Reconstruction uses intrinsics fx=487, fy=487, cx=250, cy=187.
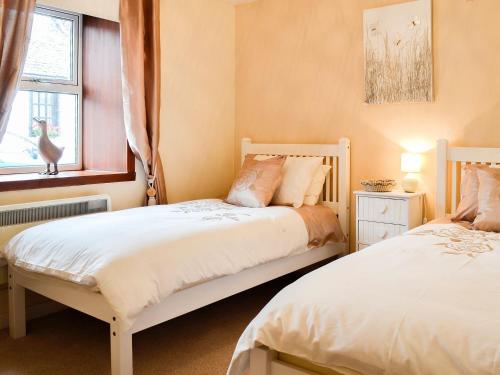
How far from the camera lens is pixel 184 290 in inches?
94.4

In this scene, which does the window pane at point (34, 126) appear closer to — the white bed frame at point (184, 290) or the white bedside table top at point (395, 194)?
the white bed frame at point (184, 290)

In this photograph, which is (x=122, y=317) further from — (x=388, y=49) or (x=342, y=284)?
(x=388, y=49)

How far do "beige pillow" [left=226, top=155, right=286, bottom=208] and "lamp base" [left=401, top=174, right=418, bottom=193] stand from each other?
867mm

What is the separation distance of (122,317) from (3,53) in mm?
1704

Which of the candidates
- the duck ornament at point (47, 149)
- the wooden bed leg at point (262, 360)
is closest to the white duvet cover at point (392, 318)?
the wooden bed leg at point (262, 360)

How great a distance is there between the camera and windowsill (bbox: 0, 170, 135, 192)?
2.88m

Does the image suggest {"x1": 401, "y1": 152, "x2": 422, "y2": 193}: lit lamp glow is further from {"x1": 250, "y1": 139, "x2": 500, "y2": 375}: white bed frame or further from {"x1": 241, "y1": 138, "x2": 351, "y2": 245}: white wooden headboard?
{"x1": 241, "y1": 138, "x2": 351, "y2": 245}: white wooden headboard

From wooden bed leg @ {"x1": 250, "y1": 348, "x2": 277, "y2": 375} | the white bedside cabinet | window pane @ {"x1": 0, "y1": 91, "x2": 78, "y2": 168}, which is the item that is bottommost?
wooden bed leg @ {"x1": 250, "y1": 348, "x2": 277, "y2": 375}

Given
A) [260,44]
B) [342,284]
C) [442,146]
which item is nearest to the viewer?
[342,284]

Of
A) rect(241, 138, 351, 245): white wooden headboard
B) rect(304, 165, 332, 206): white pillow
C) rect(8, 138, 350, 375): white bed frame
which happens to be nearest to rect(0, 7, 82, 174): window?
rect(8, 138, 350, 375): white bed frame

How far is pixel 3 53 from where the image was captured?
108 inches

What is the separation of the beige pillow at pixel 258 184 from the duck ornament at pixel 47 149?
121cm

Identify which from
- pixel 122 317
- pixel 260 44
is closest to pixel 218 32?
pixel 260 44

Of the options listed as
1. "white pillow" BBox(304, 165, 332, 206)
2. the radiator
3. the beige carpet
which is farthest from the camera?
"white pillow" BBox(304, 165, 332, 206)
